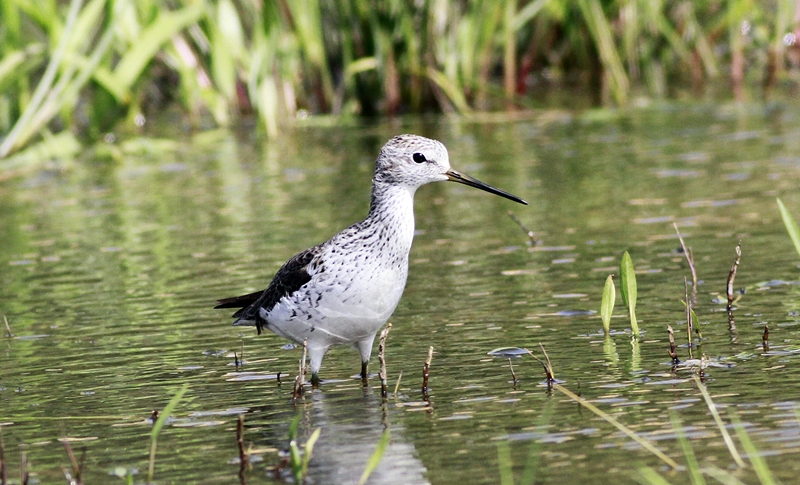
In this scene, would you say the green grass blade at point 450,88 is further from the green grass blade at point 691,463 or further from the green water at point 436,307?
the green grass blade at point 691,463

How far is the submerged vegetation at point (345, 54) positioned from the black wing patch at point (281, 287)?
6.38m

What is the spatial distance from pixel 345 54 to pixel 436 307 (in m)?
8.74

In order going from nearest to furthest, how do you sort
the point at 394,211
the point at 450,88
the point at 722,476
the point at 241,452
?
the point at 722,476
the point at 241,452
the point at 394,211
the point at 450,88

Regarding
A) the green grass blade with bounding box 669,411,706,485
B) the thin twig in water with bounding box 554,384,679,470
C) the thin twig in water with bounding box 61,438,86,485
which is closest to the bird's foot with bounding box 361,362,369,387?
the thin twig in water with bounding box 554,384,679,470

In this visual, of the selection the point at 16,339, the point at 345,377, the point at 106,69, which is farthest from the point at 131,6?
the point at 345,377

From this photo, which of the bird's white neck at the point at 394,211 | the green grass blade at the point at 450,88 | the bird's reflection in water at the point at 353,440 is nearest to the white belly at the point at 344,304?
the bird's white neck at the point at 394,211

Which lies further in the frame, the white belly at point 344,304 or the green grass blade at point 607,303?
the green grass blade at point 607,303

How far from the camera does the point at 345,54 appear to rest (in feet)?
53.1

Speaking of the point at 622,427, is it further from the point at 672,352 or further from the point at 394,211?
the point at 394,211

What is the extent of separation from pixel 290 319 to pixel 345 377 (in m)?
0.51

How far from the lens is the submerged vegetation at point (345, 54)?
13.7 meters

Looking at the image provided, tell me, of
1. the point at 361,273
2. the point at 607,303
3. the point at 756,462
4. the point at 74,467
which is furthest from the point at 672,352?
the point at 74,467

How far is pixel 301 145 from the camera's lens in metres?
15.8

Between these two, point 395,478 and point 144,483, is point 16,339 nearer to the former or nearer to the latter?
point 144,483
